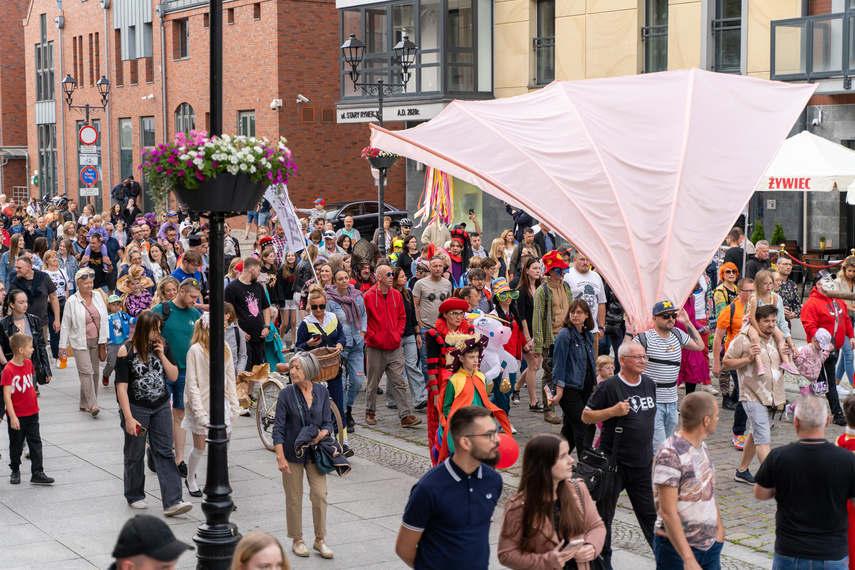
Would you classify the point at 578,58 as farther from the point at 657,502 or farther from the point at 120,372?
the point at 657,502

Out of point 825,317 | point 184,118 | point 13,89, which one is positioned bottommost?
point 825,317

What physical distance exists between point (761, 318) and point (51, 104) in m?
56.0

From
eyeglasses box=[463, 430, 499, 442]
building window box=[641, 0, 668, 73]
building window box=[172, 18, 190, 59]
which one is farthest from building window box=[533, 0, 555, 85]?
eyeglasses box=[463, 430, 499, 442]

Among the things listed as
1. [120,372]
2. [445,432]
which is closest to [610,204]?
[445,432]

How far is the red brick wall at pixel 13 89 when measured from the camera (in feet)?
216

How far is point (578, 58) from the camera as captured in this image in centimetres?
2923

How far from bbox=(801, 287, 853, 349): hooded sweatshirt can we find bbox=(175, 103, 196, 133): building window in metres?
37.7

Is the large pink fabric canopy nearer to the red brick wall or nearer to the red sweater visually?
the red sweater

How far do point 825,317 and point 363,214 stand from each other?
25822mm

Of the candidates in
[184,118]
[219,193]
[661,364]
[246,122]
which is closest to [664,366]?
[661,364]

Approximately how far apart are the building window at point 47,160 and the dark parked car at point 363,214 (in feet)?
94.7

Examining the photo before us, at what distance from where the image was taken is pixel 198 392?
972 cm

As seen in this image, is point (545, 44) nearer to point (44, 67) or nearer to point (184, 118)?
point (184, 118)

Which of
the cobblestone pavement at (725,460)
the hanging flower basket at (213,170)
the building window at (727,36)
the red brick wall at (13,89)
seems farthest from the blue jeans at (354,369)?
the red brick wall at (13,89)
